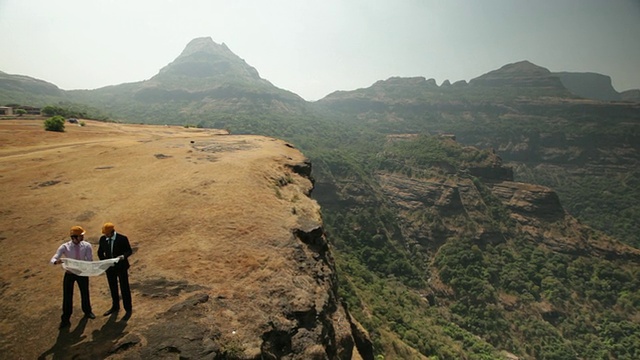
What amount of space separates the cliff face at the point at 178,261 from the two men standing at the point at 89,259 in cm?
35

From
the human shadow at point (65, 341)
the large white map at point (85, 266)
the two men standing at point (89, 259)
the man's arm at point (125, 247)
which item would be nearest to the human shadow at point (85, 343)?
the human shadow at point (65, 341)

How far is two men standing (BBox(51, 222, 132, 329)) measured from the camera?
6.70 metres

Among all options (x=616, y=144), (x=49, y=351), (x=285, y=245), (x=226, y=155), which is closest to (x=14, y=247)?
(x=49, y=351)

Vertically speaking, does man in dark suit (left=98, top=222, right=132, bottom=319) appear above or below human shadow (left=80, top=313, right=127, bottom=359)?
above

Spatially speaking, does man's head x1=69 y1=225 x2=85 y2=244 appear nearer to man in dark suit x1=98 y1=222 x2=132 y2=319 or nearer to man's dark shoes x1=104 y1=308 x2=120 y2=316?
man in dark suit x1=98 y1=222 x2=132 y2=319

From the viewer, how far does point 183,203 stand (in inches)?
520

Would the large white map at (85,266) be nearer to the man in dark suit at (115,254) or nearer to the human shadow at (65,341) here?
the man in dark suit at (115,254)

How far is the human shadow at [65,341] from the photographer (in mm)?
6145

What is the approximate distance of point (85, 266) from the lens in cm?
665

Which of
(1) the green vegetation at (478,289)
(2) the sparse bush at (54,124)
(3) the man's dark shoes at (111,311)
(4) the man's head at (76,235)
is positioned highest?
(2) the sparse bush at (54,124)

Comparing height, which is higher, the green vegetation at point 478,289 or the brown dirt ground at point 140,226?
the brown dirt ground at point 140,226

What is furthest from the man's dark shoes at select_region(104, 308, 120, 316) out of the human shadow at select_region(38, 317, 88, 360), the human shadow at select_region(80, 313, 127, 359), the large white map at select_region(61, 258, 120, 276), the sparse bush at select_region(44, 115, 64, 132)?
the sparse bush at select_region(44, 115, 64, 132)

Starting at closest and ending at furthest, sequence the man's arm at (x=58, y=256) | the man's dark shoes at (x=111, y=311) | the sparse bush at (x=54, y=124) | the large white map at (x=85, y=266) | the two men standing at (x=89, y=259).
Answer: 1. the man's arm at (x=58, y=256)
2. the large white map at (x=85, y=266)
3. the two men standing at (x=89, y=259)
4. the man's dark shoes at (x=111, y=311)
5. the sparse bush at (x=54, y=124)

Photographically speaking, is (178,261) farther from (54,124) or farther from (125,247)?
(54,124)
